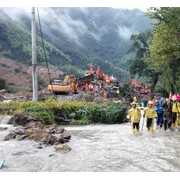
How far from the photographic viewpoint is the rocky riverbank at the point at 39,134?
45.2ft

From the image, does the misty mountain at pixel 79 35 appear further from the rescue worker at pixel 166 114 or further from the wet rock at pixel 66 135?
the wet rock at pixel 66 135

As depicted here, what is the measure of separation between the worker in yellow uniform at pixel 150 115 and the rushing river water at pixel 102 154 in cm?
20

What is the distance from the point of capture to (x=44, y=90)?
16641mm

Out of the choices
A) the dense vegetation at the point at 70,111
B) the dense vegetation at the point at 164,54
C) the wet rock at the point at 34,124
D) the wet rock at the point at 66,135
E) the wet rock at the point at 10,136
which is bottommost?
the wet rock at the point at 10,136

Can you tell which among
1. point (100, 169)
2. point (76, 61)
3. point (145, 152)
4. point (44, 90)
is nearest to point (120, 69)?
point (76, 61)

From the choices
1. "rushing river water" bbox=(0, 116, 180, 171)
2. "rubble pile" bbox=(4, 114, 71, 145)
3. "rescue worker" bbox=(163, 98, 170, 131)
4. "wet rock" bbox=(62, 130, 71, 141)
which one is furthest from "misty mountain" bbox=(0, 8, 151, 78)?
"rushing river water" bbox=(0, 116, 180, 171)

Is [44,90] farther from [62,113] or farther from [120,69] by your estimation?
[120,69]

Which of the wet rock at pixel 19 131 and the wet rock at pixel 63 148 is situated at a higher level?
the wet rock at pixel 19 131

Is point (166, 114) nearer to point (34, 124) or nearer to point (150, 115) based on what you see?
point (150, 115)

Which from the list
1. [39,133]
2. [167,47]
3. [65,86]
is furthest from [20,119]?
[167,47]

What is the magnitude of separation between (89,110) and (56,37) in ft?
15.9

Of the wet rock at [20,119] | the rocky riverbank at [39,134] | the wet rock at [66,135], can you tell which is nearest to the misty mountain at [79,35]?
the wet rock at [20,119]

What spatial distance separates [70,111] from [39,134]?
3.62 metres

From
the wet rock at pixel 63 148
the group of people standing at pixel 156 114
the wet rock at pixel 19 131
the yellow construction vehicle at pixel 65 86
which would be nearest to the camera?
the wet rock at pixel 63 148
